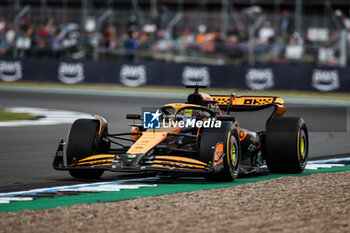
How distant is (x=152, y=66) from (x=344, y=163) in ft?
61.4

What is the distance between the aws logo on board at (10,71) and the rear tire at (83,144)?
2231cm

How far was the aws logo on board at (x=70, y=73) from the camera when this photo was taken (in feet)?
101

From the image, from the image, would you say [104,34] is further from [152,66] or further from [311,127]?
[311,127]

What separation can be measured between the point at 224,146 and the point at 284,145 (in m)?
1.34

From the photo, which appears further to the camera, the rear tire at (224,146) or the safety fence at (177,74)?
the safety fence at (177,74)

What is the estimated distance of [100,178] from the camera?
32.1ft

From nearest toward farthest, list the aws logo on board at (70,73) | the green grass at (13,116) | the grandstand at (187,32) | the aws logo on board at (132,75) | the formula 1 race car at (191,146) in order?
the formula 1 race car at (191,146) → the green grass at (13,116) → the grandstand at (187,32) → the aws logo on board at (132,75) → the aws logo on board at (70,73)

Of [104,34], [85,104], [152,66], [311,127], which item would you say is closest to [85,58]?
[104,34]

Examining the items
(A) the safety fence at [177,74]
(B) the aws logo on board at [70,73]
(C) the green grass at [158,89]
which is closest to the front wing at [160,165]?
(C) the green grass at [158,89]

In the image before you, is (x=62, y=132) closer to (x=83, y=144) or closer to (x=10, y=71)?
(x=83, y=144)

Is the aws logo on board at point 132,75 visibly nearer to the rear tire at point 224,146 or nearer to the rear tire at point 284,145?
the rear tire at point 284,145

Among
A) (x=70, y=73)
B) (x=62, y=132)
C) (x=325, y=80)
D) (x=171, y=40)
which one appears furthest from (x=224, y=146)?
(x=70, y=73)

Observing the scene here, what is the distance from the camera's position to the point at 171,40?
30.4m

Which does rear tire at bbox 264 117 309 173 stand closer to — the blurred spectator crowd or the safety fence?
the safety fence
